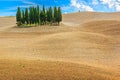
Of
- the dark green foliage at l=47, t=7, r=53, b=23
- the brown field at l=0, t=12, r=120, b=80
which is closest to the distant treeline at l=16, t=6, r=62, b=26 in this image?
the dark green foliage at l=47, t=7, r=53, b=23

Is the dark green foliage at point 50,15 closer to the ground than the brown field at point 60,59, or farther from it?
farther from it

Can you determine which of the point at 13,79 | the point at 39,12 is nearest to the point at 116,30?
the point at 39,12

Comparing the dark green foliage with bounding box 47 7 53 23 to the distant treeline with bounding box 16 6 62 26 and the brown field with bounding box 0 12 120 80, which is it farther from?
the brown field with bounding box 0 12 120 80

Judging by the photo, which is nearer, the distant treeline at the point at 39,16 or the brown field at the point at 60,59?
the brown field at the point at 60,59

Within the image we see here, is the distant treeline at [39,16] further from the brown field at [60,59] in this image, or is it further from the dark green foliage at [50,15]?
the brown field at [60,59]

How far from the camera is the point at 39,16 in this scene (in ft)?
256

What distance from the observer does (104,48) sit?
42.8 meters

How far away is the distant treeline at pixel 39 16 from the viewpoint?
78.1 meters

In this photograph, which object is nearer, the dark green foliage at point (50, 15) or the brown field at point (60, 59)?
the brown field at point (60, 59)

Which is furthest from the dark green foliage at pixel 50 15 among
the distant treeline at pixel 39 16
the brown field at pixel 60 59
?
the brown field at pixel 60 59

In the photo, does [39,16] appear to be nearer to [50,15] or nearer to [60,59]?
[50,15]

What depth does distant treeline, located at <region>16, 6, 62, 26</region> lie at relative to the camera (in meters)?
78.1

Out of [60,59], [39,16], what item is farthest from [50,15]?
[60,59]

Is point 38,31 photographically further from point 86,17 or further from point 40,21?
point 86,17
